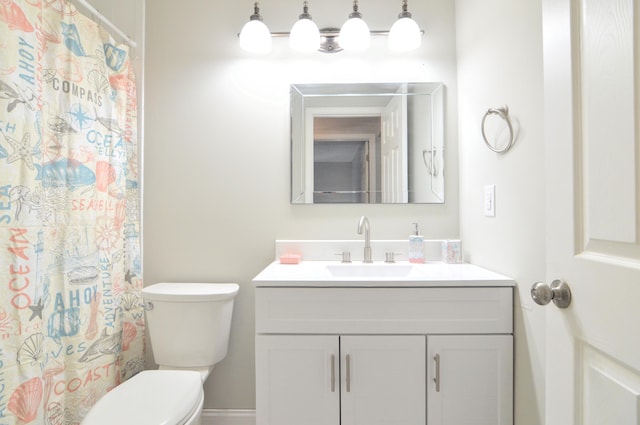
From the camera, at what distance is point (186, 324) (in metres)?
1.47

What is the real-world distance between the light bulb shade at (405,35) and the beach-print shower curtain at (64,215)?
130cm

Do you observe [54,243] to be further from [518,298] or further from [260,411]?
[518,298]

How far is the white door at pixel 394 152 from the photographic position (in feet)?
5.61

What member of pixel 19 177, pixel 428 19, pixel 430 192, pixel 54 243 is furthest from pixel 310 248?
pixel 428 19

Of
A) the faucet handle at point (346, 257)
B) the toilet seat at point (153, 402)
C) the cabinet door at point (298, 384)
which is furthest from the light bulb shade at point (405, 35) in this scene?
the toilet seat at point (153, 402)

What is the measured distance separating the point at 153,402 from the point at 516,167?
1.51 meters

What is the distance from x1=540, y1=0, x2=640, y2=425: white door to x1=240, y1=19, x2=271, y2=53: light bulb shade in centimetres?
125

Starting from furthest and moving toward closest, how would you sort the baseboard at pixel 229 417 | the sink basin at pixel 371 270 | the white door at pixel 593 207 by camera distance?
1. the baseboard at pixel 229 417
2. the sink basin at pixel 371 270
3. the white door at pixel 593 207

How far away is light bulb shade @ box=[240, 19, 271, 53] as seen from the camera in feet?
5.30

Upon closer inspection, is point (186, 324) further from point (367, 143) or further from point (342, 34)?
point (342, 34)

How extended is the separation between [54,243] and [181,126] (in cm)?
81

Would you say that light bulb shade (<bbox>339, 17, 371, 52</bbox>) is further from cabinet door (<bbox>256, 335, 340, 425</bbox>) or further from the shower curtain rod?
cabinet door (<bbox>256, 335, 340, 425</bbox>)

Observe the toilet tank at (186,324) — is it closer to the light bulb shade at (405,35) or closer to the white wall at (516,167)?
the white wall at (516,167)

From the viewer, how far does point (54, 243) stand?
1206 millimetres
